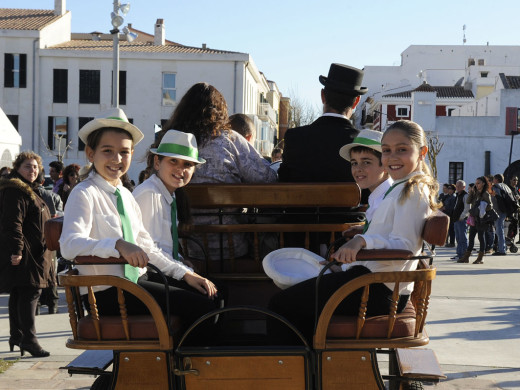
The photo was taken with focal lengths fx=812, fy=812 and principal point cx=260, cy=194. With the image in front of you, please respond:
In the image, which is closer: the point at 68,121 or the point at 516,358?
the point at 516,358

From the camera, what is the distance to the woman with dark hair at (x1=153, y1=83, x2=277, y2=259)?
18.0ft

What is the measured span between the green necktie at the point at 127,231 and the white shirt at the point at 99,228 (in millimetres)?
21

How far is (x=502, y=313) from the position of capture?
995 cm

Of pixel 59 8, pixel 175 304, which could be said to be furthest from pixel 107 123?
pixel 59 8

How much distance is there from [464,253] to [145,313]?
47.2ft

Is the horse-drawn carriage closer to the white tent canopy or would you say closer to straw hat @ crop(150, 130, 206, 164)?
straw hat @ crop(150, 130, 206, 164)

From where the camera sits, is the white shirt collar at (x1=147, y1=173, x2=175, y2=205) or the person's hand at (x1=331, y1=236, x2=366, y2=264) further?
the white shirt collar at (x1=147, y1=173, x2=175, y2=205)

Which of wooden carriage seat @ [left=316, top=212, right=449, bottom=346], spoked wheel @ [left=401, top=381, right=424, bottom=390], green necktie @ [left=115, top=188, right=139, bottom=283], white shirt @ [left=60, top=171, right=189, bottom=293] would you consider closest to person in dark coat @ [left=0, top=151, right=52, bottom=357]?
white shirt @ [left=60, top=171, right=189, bottom=293]

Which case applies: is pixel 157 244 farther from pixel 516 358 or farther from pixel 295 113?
pixel 295 113

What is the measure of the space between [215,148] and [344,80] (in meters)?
1.06

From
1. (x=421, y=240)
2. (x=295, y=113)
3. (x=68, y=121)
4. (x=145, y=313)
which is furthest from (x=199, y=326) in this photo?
(x=295, y=113)

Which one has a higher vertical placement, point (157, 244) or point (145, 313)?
point (157, 244)

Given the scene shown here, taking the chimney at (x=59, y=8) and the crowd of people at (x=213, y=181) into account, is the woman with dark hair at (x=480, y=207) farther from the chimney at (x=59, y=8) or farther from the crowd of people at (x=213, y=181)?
the chimney at (x=59, y=8)

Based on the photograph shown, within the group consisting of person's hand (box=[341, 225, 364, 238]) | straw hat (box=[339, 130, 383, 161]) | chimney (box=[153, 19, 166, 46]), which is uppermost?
chimney (box=[153, 19, 166, 46])
